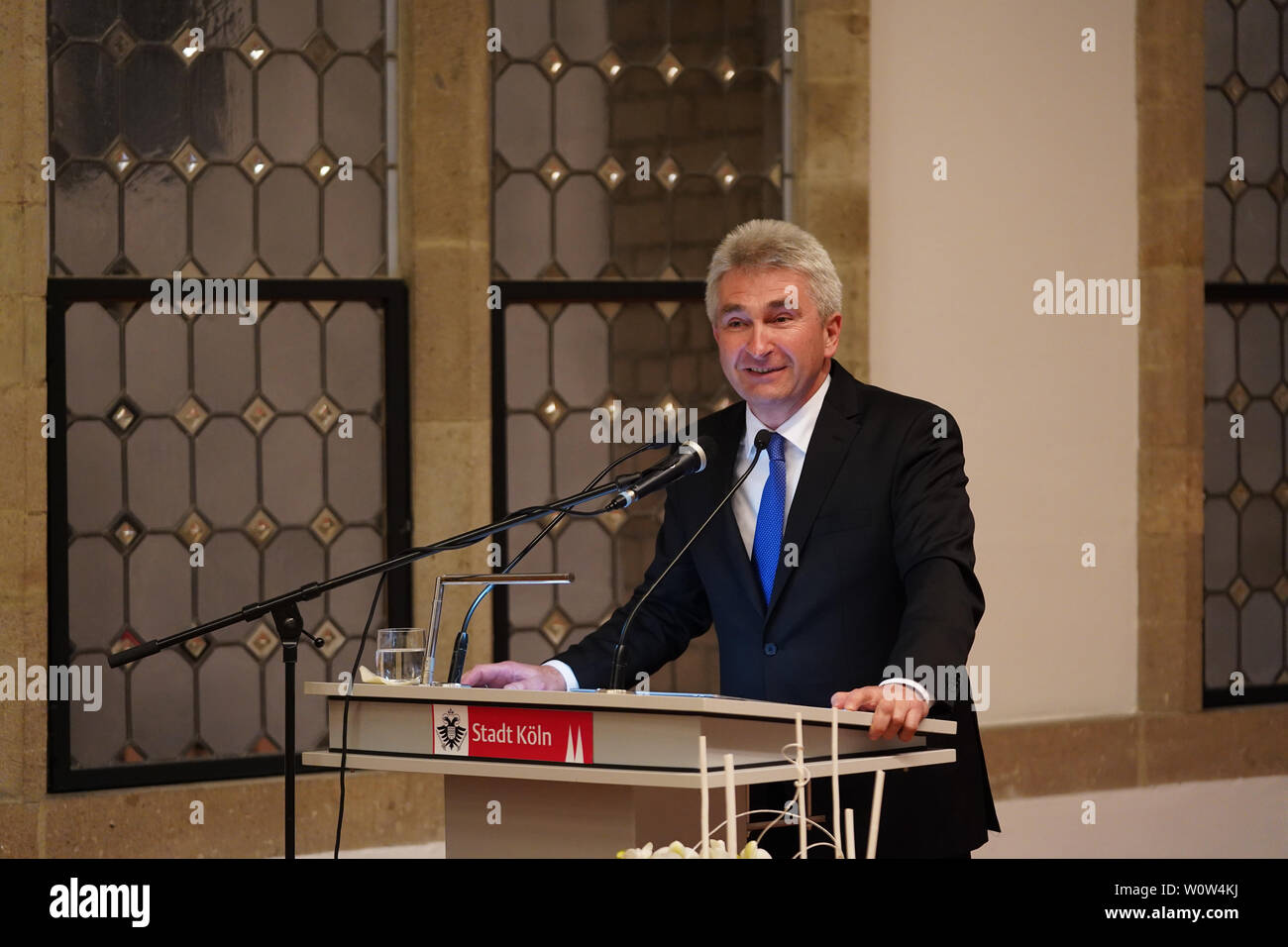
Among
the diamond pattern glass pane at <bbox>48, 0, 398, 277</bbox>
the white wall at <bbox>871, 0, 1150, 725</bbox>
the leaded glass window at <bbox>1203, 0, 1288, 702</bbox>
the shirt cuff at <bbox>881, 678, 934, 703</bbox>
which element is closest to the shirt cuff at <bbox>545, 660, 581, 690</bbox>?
the shirt cuff at <bbox>881, 678, 934, 703</bbox>

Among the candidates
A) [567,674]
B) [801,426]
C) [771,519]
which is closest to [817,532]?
[771,519]

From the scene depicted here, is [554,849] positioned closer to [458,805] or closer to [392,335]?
[458,805]

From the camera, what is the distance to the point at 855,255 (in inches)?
217

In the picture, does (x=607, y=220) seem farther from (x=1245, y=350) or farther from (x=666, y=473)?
(x=666, y=473)

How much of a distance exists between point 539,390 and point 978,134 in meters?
1.84

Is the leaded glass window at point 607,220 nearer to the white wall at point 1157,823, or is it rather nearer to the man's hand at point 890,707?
the white wall at point 1157,823

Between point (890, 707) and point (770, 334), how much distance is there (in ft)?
2.86

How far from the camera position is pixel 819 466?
116 inches

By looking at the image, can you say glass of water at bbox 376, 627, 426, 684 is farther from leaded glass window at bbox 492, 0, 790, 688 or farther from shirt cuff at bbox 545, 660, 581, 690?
leaded glass window at bbox 492, 0, 790, 688

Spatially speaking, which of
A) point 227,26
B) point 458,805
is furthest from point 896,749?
point 227,26

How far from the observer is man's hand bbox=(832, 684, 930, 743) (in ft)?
7.57
